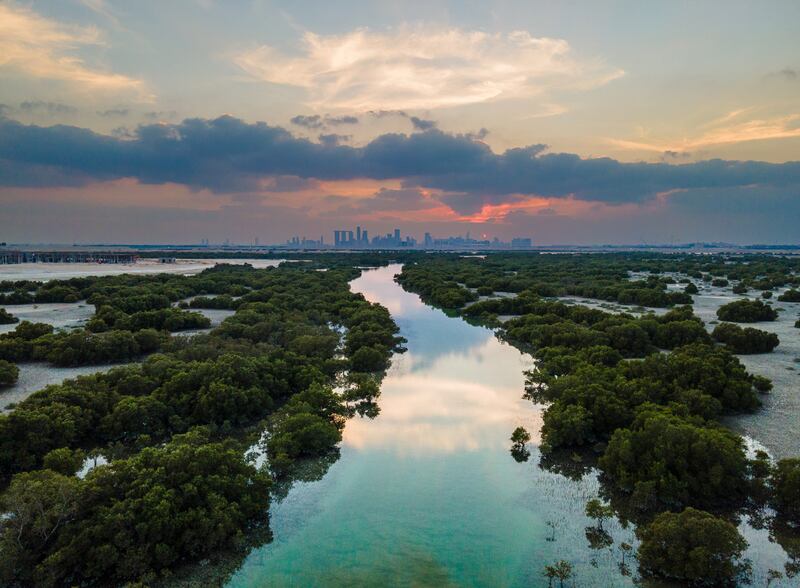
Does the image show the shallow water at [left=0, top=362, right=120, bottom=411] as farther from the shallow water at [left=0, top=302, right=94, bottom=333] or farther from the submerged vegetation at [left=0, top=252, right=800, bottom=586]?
the shallow water at [left=0, top=302, right=94, bottom=333]

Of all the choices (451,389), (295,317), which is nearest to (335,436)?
(451,389)

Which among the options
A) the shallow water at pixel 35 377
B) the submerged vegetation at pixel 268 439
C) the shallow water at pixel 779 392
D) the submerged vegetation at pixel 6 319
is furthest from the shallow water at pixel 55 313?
the shallow water at pixel 779 392

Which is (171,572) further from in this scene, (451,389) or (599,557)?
(451,389)

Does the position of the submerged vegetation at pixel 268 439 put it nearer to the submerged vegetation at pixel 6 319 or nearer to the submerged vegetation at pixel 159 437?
the submerged vegetation at pixel 159 437

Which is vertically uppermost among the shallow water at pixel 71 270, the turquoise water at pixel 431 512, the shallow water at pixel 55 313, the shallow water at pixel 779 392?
the shallow water at pixel 71 270

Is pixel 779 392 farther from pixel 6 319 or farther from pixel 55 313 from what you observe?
pixel 55 313
